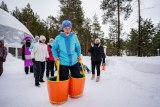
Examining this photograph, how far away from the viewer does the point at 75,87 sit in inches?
142

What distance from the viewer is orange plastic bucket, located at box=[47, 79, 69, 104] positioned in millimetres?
3207

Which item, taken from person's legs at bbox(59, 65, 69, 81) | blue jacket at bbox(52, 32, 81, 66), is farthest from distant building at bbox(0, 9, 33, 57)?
person's legs at bbox(59, 65, 69, 81)

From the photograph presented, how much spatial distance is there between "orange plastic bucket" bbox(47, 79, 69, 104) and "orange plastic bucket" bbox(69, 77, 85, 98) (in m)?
0.26

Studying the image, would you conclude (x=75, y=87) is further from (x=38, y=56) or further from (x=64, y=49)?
(x=38, y=56)

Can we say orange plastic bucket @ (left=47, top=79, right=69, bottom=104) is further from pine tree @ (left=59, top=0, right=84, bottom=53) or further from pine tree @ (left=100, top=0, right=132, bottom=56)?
pine tree @ (left=59, top=0, right=84, bottom=53)

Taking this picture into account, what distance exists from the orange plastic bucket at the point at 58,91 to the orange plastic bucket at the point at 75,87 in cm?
26

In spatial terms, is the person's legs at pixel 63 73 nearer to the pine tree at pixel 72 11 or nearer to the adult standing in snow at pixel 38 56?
the adult standing in snow at pixel 38 56

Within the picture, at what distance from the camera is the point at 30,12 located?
135ft

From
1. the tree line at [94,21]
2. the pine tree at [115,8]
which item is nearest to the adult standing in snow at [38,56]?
the tree line at [94,21]

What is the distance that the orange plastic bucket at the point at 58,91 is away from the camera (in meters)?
3.21

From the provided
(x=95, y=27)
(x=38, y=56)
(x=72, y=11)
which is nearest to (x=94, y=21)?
(x=95, y=27)

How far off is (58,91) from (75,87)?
20.1 inches

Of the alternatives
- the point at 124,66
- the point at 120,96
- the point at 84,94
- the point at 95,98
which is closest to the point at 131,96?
the point at 120,96

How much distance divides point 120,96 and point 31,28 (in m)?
37.0
